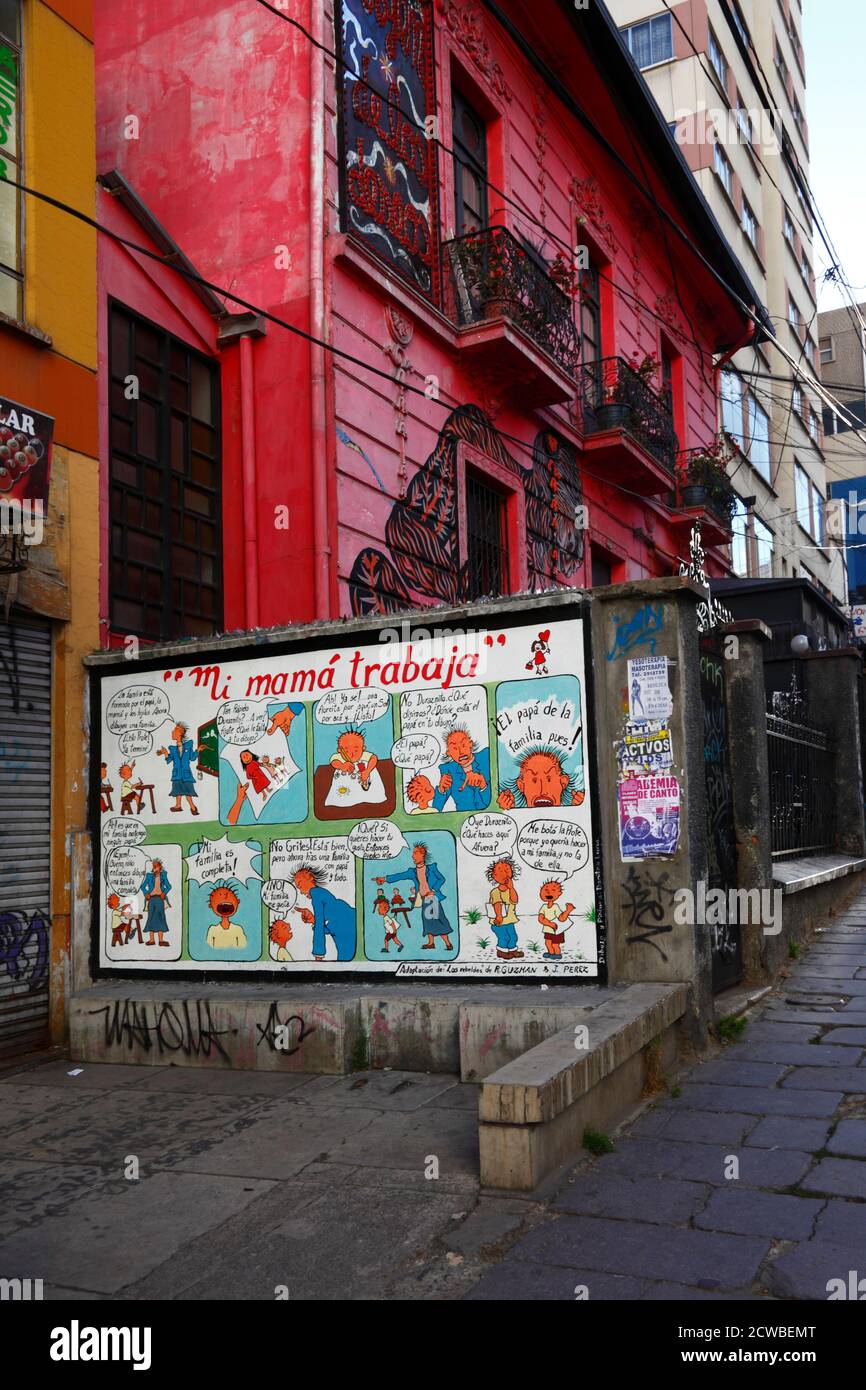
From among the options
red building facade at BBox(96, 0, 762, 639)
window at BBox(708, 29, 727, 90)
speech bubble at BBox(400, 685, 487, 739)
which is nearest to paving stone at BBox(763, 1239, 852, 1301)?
speech bubble at BBox(400, 685, 487, 739)

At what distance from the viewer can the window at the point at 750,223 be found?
28.0 m

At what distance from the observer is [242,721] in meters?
7.29

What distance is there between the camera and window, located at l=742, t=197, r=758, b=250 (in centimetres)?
2800

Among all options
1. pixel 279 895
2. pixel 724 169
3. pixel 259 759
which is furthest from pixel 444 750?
pixel 724 169

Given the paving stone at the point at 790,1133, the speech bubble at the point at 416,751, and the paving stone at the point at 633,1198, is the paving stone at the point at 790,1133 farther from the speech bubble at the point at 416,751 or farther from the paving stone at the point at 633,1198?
the speech bubble at the point at 416,751

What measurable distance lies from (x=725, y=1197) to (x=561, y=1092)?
0.68 meters

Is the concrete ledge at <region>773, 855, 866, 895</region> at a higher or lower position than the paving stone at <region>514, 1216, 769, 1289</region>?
higher

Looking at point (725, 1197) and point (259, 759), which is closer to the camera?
point (725, 1197)

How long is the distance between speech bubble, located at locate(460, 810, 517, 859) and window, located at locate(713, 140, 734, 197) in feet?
75.2

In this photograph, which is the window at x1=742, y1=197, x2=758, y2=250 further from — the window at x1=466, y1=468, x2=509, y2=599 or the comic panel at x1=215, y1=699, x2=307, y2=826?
the comic panel at x1=215, y1=699, x2=307, y2=826

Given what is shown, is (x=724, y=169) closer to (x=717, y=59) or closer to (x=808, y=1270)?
(x=717, y=59)

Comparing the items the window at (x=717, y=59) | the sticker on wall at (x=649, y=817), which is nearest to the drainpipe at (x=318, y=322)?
the sticker on wall at (x=649, y=817)

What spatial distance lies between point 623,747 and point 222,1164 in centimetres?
297

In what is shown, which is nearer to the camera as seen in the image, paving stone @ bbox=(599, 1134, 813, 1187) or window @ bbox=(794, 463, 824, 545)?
paving stone @ bbox=(599, 1134, 813, 1187)
